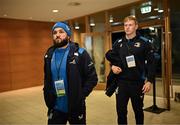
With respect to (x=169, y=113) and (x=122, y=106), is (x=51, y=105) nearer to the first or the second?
(x=122, y=106)

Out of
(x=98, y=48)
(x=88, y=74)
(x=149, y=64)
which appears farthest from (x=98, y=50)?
(x=88, y=74)

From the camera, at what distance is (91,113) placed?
13.3 ft

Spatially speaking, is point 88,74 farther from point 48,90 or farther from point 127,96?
point 127,96

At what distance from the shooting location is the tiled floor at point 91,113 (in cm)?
356

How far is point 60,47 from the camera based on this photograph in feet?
6.21

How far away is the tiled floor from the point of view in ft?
11.7

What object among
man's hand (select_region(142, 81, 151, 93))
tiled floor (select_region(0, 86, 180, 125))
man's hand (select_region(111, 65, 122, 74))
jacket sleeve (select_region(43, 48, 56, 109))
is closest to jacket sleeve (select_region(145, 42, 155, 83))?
man's hand (select_region(142, 81, 151, 93))

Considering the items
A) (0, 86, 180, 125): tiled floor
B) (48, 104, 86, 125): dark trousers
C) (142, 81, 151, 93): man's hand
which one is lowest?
(0, 86, 180, 125): tiled floor

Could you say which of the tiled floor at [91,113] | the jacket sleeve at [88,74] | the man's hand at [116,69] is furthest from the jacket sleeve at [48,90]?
the tiled floor at [91,113]

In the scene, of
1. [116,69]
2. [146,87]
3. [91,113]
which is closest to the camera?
[146,87]

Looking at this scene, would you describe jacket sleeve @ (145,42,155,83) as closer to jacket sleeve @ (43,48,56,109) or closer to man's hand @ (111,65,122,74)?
man's hand @ (111,65,122,74)

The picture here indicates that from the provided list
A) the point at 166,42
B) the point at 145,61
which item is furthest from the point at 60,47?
the point at 166,42

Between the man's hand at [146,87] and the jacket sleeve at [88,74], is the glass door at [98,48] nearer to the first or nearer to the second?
the man's hand at [146,87]

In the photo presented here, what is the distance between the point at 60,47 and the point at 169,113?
2.84 metres
